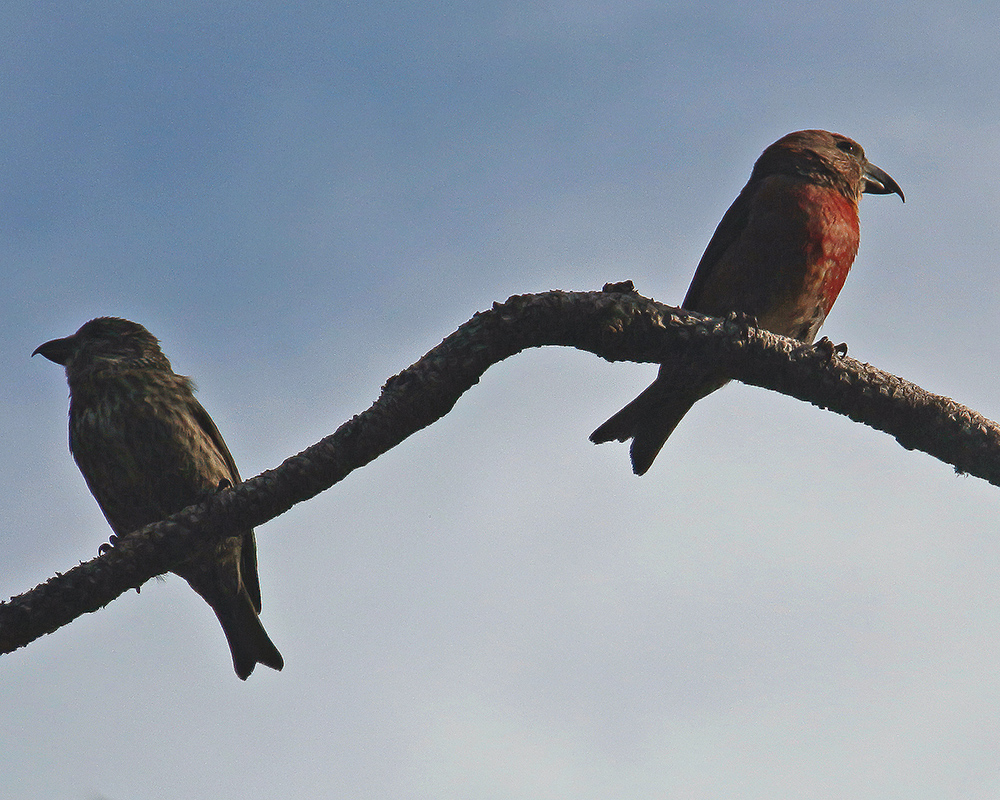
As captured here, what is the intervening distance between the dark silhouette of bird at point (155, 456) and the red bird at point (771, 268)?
1934mm

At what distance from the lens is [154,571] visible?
2.80 meters

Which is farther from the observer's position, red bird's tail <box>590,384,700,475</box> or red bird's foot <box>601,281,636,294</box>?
red bird's tail <box>590,384,700,475</box>

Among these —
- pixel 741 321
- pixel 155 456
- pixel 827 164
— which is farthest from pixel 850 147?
pixel 155 456

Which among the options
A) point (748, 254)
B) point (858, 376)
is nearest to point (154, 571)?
point (858, 376)

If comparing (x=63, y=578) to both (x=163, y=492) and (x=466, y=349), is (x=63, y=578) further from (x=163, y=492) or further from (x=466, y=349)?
(x=163, y=492)

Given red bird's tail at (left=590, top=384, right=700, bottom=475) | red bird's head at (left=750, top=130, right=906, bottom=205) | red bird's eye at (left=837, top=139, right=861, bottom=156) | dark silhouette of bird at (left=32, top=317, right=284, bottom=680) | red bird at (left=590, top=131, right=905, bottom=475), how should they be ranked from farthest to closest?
red bird's eye at (left=837, top=139, right=861, bottom=156) → red bird's head at (left=750, top=130, right=906, bottom=205) → dark silhouette of bird at (left=32, top=317, right=284, bottom=680) → red bird at (left=590, top=131, right=905, bottom=475) → red bird's tail at (left=590, top=384, right=700, bottom=475)

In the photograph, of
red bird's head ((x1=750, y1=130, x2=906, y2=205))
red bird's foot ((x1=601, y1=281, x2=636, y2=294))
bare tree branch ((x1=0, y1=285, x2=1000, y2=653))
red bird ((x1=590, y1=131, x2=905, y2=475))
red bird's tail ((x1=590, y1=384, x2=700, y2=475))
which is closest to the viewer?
bare tree branch ((x1=0, y1=285, x2=1000, y2=653))

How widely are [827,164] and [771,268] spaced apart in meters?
0.90

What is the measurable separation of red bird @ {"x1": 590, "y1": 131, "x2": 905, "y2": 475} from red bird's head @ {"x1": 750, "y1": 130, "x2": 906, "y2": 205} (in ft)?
0.04

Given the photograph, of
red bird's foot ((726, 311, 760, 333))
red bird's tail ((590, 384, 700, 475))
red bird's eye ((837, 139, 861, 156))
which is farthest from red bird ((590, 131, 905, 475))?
red bird's foot ((726, 311, 760, 333))

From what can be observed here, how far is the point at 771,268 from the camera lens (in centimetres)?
448

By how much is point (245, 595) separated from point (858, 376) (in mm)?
3283

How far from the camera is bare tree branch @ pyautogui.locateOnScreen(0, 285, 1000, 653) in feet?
8.50

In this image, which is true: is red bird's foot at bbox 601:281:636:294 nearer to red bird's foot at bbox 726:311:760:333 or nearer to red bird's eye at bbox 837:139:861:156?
red bird's foot at bbox 726:311:760:333
